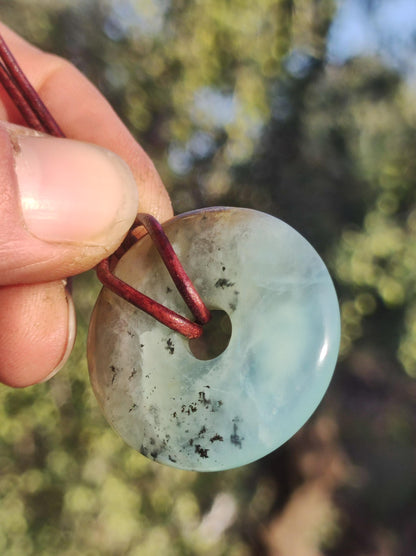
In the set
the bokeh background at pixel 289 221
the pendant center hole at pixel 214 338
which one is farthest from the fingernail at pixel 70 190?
the bokeh background at pixel 289 221

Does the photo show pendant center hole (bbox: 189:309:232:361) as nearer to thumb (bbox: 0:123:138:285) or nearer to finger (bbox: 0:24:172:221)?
thumb (bbox: 0:123:138:285)

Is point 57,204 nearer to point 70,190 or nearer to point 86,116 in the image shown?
point 70,190

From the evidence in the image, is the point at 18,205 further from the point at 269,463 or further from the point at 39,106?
the point at 269,463

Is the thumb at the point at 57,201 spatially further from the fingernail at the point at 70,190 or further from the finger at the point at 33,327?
the finger at the point at 33,327

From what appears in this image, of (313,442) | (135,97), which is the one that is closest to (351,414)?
(313,442)

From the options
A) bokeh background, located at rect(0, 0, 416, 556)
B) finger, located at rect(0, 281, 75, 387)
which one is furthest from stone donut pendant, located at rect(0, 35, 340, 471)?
bokeh background, located at rect(0, 0, 416, 556)

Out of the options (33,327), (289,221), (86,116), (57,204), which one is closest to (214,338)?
(57,204)

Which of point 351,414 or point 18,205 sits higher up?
point 18,205
